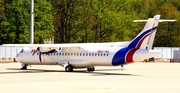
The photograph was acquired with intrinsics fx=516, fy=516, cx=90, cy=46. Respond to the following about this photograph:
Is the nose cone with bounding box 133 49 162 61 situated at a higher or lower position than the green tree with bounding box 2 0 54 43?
lower

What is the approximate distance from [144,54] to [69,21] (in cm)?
5438

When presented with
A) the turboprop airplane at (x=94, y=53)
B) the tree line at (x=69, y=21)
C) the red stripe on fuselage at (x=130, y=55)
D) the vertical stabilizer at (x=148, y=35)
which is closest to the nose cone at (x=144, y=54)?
the turboprop airplane at (x=94, y=53)

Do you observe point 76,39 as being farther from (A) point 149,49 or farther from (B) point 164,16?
(A) point 149,49

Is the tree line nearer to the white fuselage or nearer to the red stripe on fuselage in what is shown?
the white fuselage

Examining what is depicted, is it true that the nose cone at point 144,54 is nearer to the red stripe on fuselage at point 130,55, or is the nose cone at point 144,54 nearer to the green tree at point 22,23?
the red stripe on fuselage at point 130,55

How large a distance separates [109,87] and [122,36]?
67758mm

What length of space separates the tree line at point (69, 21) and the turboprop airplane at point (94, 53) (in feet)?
117

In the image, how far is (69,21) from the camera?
96.4 meters

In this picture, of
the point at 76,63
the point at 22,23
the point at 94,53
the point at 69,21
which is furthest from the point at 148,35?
the point at 69,21

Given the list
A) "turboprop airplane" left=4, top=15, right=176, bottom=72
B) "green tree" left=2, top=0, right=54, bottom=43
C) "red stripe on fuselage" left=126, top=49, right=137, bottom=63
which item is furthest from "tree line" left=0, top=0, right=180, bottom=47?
"red stripe on fuselage" left=126, top=49, right=137, bottom=63

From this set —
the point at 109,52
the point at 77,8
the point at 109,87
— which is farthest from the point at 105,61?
the point at 77,8

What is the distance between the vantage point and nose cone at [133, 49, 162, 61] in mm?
42656

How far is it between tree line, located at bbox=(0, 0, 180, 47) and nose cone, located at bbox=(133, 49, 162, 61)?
4617cm

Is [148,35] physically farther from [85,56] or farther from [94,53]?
[85,56]
